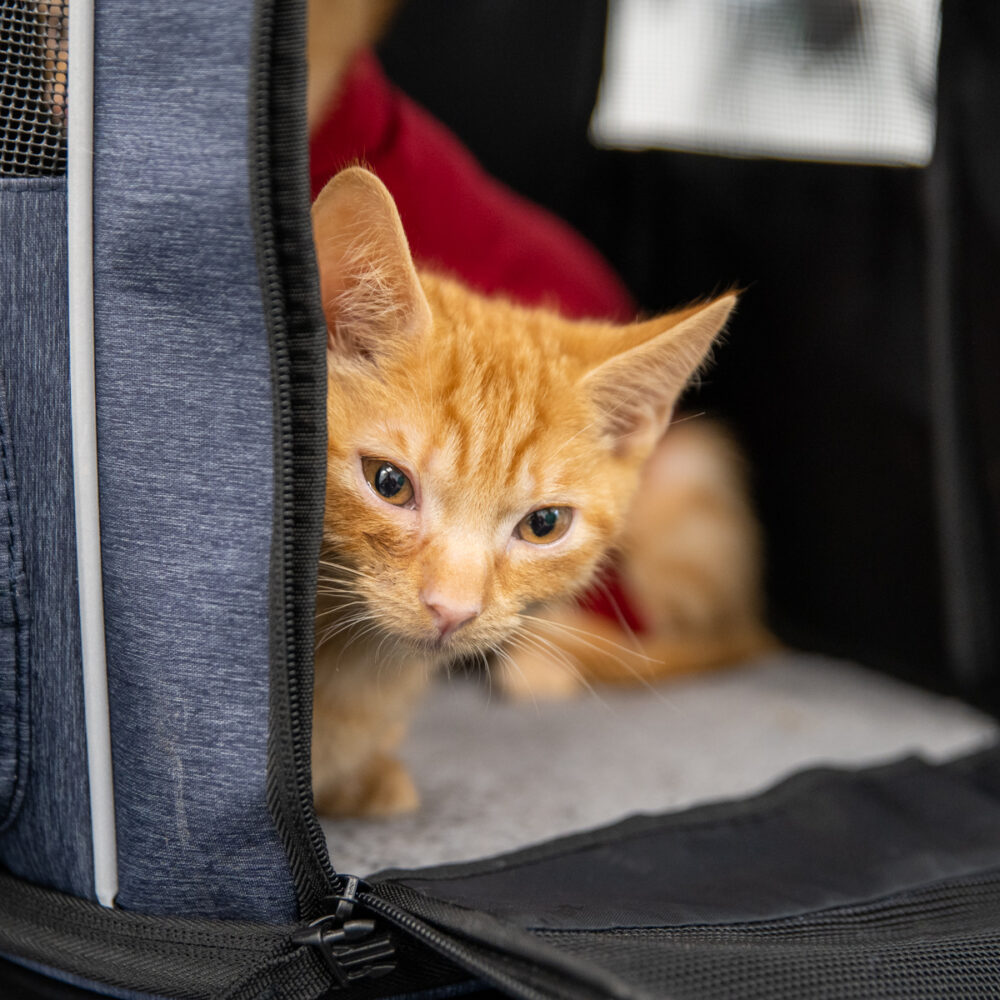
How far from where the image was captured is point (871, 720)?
1529 mm

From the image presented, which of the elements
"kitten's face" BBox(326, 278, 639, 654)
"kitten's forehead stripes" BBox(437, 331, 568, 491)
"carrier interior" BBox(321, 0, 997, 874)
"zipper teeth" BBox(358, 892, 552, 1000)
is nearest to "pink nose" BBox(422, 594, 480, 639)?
"kitten's face" BBox(326, 278, 639, 654)

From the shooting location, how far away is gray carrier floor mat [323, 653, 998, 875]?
40.8 inches

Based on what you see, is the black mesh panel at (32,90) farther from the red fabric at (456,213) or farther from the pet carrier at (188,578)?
the red fabric at (456,213)

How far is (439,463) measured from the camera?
835 mm

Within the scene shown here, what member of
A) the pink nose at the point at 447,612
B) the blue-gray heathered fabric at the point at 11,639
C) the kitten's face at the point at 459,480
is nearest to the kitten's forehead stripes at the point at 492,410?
the kitten's face at the point at 459,480

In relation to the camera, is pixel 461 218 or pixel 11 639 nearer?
pixel 11 639

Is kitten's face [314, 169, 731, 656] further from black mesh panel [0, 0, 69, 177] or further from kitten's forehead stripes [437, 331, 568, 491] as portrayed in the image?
black mesh panel [0, 0, 69, 177]

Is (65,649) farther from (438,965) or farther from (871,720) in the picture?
(871,720)

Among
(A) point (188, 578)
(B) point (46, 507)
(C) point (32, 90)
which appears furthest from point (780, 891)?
(C) point (32, 90)

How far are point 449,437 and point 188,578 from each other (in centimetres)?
26

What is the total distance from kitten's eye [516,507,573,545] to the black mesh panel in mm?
484

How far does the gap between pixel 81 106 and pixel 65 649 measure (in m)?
0.40

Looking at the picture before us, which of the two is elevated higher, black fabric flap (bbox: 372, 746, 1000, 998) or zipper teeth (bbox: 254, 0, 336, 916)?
zipper teeth (bbox: 254, 0, 336, 916)

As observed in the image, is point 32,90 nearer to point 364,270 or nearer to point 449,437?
point 364,270
